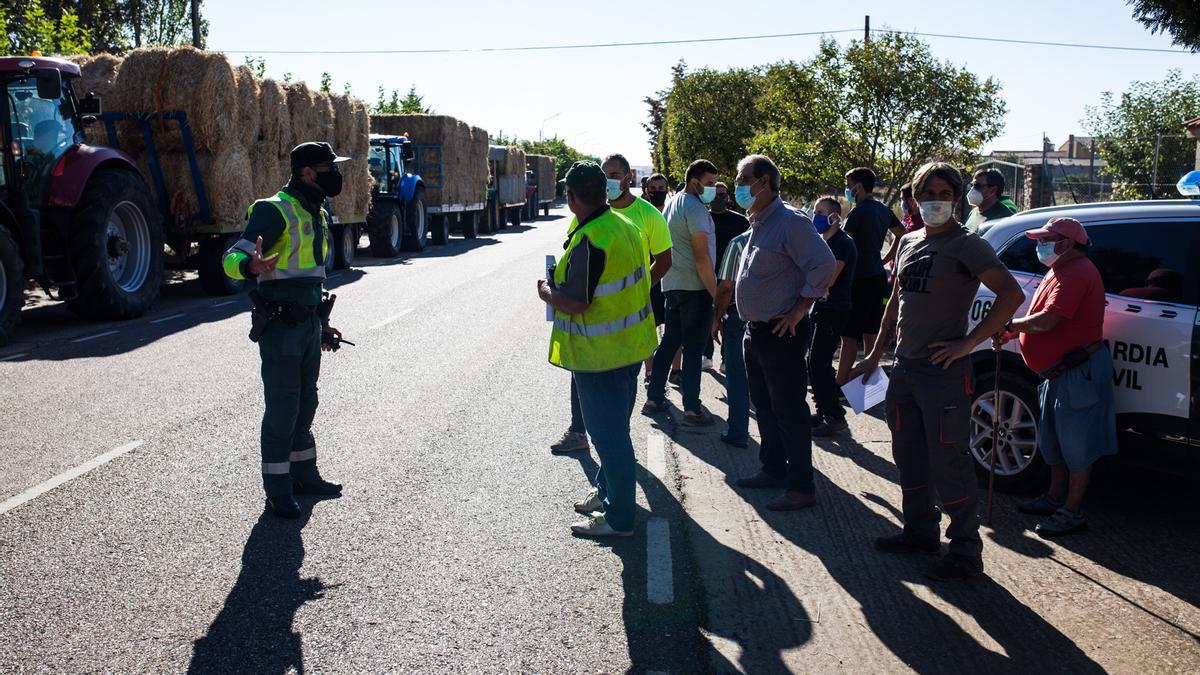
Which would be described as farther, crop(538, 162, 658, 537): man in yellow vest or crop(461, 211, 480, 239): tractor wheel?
crop(461, 211, 480, 239): tractor wheel

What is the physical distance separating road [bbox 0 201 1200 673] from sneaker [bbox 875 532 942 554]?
0.37ft

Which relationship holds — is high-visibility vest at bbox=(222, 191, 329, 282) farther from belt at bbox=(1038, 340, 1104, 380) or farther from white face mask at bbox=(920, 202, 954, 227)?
belt at bbox=(1038, 340, 1104, 380)

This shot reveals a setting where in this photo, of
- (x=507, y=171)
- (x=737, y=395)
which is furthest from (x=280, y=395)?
(x=507, y=171)

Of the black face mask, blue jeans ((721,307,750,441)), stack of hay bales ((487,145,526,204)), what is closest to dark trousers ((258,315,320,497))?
the black face mask

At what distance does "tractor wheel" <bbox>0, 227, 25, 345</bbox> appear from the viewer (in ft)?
34.6

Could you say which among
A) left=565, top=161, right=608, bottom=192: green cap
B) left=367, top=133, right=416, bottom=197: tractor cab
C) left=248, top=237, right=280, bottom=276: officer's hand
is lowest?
left=248, top=237, right=280, bottom=276: officer's hand

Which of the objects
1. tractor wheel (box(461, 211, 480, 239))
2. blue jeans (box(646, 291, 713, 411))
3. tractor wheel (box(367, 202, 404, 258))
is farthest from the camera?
tractor wheel (box(461, 211, 480, 239))

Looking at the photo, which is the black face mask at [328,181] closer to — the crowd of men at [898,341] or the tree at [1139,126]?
the crowd of men at [898,341]

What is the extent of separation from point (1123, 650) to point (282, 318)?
4098 mm

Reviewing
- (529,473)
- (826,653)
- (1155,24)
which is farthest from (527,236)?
(826,653)

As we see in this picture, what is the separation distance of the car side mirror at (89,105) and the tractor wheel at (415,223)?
12867 mm

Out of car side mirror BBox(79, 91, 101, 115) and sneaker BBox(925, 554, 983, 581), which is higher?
car side mirror BBox(79, 91, 101, 115)

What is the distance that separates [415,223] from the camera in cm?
2566

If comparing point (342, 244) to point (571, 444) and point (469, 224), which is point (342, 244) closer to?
point (469, 224)
